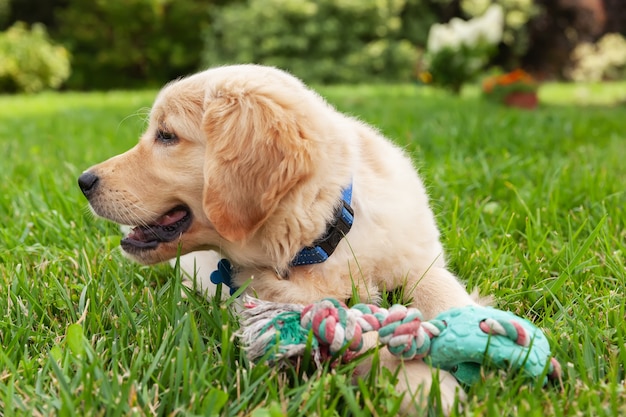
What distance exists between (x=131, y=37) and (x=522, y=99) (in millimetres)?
13216

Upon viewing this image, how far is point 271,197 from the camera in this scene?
5.94ft

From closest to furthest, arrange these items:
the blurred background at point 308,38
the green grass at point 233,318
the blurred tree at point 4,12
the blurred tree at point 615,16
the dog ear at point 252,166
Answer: the green grass at point 233,318 < the dog ear at point 252,166 < the blurred tree at point 615,16 < the blurred background at point 308,38 < the blurred tree at point 4,12

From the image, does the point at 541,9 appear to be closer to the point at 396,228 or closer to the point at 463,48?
the point at 463,48

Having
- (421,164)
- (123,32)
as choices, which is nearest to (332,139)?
(421,164)

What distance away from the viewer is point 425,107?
707cm

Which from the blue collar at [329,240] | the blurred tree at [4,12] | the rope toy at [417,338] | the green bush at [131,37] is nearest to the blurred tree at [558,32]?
the green bush at [131,37]

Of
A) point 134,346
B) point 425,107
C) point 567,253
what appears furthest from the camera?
point 425,107

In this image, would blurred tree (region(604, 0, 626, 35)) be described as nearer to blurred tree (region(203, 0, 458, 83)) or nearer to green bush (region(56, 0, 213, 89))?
blurred tree (region(203, 0, 458, 83))

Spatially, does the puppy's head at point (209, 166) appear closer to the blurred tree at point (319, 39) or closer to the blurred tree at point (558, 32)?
the blurred tree at point (319, 39)

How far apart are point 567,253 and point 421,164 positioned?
1.36 meters

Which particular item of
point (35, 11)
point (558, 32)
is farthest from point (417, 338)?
point (35, 11)

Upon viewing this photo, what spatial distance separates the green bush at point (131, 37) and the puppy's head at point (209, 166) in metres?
15.9

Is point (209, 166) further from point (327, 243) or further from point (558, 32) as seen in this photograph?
point (558, 32)

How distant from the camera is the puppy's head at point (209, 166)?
183 centimetres
